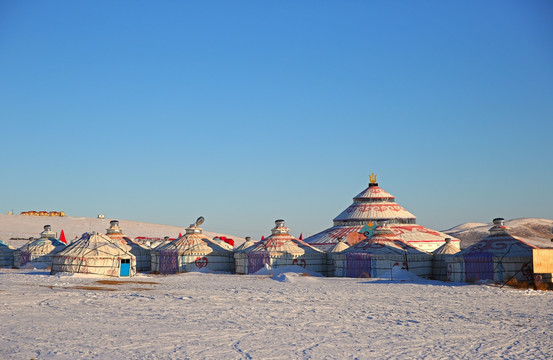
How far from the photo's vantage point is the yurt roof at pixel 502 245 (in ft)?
102

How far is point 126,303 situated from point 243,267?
18758mm

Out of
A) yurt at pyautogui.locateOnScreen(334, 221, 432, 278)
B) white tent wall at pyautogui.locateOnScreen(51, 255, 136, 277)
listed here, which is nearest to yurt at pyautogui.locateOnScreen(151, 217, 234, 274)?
white tent wall at pyautogui.locateOnScreen(51, 255, 136, 277)

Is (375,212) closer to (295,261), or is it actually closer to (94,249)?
(295,261)

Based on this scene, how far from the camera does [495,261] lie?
31156 millimetres

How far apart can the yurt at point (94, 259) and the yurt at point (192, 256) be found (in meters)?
3.66

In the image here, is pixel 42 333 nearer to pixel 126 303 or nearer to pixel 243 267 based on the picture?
pixel 126 303

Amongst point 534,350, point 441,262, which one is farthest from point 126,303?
point 441,262

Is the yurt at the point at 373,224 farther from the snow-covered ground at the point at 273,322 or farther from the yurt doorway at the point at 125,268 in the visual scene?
the snow-covered ground at the point at 273,322

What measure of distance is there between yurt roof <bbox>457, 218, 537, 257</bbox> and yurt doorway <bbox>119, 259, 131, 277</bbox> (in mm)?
17934

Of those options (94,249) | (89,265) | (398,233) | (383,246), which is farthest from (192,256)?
(398,233)

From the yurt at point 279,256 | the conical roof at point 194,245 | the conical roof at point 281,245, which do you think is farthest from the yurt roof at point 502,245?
the conical roof at point 194,245

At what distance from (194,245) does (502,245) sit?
60.8ft

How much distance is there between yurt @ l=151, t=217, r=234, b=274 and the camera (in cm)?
4006

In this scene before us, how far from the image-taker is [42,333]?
14859 mm
